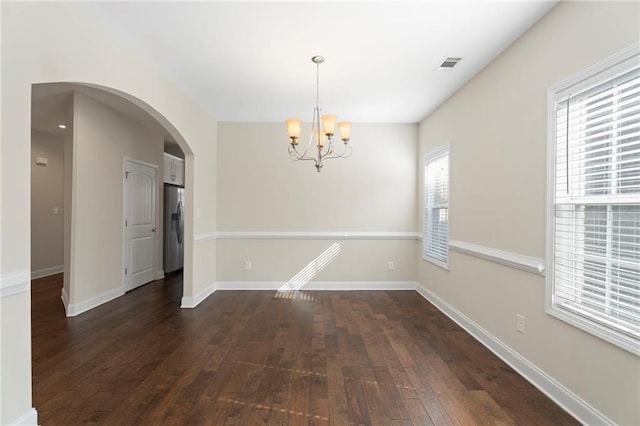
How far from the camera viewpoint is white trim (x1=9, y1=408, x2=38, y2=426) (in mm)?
1732

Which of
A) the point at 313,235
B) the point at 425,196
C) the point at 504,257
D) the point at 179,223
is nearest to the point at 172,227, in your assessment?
the point at 179,223

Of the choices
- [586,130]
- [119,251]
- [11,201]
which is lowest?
[119,251]

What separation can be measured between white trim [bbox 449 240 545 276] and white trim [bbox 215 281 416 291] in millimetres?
1640

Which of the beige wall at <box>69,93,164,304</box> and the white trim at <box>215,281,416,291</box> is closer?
the beige wall at <box>69,93,164,304</box>

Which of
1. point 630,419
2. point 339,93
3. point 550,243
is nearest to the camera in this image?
point 630,419

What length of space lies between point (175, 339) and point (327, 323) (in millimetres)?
1539

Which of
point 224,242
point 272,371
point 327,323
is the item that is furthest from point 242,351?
point 224,242

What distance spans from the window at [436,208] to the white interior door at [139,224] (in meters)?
4.39

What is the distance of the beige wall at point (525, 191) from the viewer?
1792 mm

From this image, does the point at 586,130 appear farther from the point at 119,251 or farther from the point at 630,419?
the point at 119,251

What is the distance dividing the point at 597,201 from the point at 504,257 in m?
0.92

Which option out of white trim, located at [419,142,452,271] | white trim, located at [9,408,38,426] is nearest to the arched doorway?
white trim, located at [9,408,38,426]

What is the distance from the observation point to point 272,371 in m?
2.53

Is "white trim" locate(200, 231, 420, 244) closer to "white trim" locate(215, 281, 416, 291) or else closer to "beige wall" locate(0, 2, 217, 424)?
"white trim" locate(215, 281, 416, 291)
